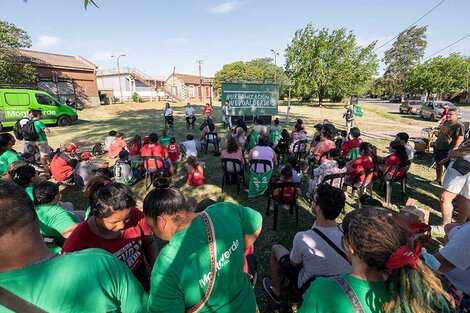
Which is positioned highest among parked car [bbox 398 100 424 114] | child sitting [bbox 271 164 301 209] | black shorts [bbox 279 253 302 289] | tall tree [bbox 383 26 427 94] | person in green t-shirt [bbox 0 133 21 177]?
tall tree [bbox 383 26 427 94]

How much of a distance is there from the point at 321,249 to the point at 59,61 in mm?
33653

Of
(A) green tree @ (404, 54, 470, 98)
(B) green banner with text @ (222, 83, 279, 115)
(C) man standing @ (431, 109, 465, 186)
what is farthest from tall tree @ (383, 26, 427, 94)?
(C) man standing @ (431, 109, 465, 186)

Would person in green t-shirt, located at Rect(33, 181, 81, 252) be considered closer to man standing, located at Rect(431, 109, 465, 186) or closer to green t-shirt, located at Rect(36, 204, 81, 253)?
green t-shirt, located at Rect(36, 204, 81, 253)

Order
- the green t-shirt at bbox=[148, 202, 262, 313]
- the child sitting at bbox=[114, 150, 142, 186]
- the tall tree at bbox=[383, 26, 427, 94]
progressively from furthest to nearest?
1. the tall tree at bbox=[383, 26, 427, 94]
2. the child sitting at bbox=[114, 150, 142, 186]
3. the green t-shirt at bbox=[148, 202, 262, 313]

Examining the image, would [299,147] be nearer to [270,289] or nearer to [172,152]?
[172,152]

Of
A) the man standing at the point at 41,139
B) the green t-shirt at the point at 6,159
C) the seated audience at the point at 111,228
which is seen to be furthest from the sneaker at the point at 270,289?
the man standing at the point at 41,139

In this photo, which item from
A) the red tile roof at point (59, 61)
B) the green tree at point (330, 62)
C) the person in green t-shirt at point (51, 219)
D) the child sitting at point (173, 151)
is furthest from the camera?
the green tree at point (330, 62)

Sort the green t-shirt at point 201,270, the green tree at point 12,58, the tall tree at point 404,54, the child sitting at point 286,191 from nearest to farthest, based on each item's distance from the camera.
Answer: the green t-shirt at point 201,270, the child sitting at point 286,191, the green tree at point 12,58, the tall tree at point 404,54

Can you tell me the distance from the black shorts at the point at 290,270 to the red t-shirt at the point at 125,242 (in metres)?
1.49

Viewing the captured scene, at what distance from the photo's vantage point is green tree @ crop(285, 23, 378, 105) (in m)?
31.1

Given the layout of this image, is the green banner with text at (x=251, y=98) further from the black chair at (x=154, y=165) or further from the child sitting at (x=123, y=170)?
the child sitting at (x=123, y=170)

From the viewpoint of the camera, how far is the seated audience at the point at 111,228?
196 centimetres

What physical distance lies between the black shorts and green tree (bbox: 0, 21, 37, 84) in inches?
1006

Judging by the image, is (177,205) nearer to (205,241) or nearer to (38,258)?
(205,241)
